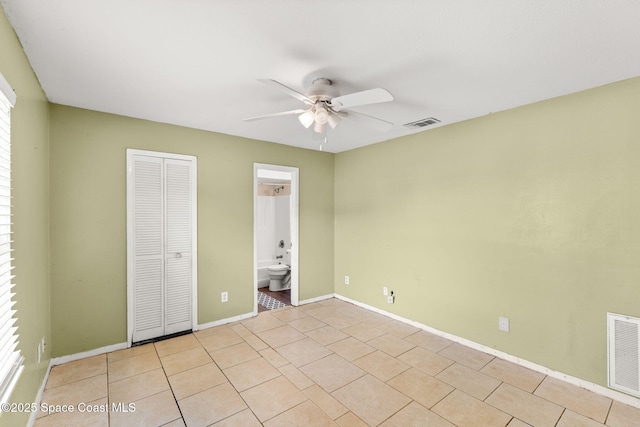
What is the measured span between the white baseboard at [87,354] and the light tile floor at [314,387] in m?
0.06

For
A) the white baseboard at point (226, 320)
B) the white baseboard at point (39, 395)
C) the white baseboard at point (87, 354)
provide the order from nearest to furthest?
the white baseboard at point (39, 395)
the white baseboard at point (87, 354)
the white baseboard at point (226, 320)

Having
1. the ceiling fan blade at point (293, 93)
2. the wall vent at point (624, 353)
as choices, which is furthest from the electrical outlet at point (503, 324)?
the ceiling fan blade at point (293, 93)

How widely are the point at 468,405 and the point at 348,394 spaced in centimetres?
90

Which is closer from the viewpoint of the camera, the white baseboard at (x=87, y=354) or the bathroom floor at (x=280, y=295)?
the white baseboard at (x=87, y=354)

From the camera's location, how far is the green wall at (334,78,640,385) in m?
2.24

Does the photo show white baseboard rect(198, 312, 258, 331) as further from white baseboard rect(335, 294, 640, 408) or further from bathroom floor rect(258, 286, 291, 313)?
white baseboard rect(335, 294, 640, 408)

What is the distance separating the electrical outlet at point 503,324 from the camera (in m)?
2.81

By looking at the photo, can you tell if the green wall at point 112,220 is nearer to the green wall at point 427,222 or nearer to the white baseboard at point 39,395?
the green wall at point 427,222

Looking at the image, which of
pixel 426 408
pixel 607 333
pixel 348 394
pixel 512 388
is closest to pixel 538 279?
pixel 607 333

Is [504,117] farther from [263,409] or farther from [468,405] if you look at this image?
[263,409]

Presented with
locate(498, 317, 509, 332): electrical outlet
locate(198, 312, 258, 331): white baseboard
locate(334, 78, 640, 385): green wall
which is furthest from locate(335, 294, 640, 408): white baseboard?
locate(198, 312, 258, 331): white baseboard

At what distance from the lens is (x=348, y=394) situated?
228cm

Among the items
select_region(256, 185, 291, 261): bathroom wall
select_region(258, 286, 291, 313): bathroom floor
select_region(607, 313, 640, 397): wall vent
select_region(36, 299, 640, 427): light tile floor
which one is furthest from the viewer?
select_region(256, 185, 291, 261): bathroom wall

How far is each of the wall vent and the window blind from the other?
386cm
